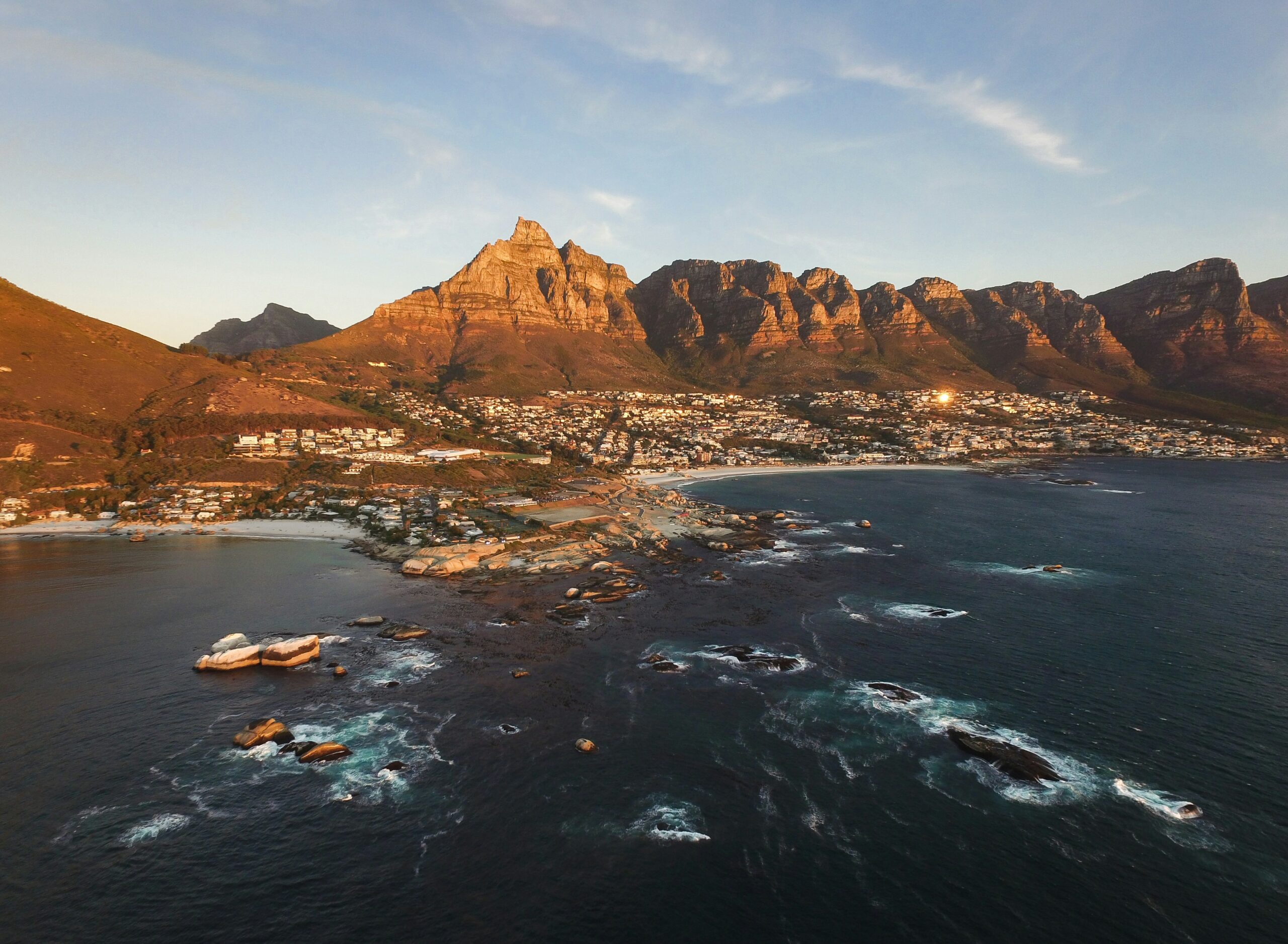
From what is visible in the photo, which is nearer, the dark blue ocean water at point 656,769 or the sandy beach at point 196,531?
the dark blue ocean water at point 656,769

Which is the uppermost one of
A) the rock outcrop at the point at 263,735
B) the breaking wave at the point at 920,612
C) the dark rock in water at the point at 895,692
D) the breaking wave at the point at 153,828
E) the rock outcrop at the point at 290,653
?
the rock outcrop at the point at 290,653

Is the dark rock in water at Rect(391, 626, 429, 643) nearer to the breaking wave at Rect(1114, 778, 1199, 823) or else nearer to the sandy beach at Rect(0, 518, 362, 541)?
the sandy beach at Rect(0, 518, 362, 541)

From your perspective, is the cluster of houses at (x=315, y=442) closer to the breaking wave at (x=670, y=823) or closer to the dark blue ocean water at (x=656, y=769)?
the dark blue ocean water at (x=656, y=769)

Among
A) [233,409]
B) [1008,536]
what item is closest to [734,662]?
[1008,536]

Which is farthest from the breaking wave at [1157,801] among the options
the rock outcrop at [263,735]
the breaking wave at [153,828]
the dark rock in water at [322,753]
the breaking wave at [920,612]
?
the breaking wave at [153,828]

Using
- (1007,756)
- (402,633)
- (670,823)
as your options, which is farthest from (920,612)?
(402,633)

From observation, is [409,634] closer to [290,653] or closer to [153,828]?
[290,653]

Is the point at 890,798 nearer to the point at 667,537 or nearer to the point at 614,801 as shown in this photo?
the point at 614,801

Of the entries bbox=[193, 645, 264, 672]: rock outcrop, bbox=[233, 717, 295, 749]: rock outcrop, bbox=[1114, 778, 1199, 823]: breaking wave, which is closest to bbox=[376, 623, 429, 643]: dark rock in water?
bbox=[193, 645, 264, 672]: rock outcrop
